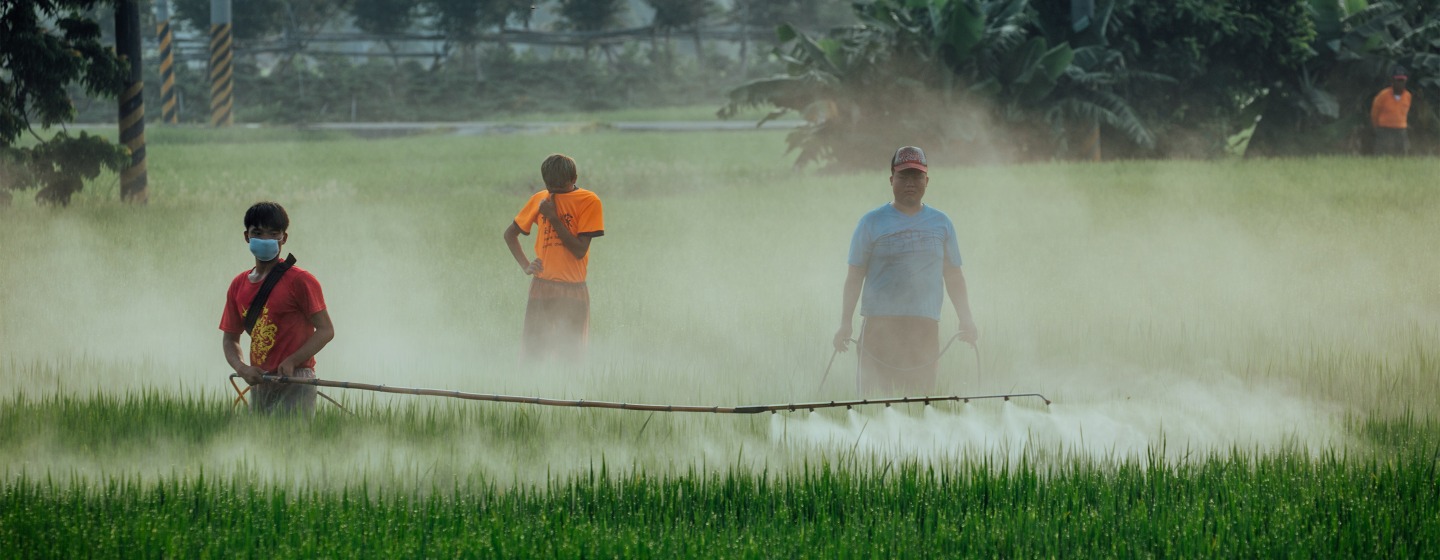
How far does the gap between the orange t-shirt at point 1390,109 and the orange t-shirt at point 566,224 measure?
61.0 feet

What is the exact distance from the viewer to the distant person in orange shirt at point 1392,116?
23203mm

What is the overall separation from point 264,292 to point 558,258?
2.02m

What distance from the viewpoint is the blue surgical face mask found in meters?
6.11

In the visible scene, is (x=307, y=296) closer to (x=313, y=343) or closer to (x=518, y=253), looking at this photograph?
(x=313, y=343)

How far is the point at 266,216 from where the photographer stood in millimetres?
6137

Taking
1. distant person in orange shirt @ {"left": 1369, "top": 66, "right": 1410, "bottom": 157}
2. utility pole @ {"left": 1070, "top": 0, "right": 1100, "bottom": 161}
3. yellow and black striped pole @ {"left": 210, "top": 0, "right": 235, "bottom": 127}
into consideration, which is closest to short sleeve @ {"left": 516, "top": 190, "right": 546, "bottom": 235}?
utility pole @ {"left": 1070, "top": 0, "right": 1100, "bottom": 161}

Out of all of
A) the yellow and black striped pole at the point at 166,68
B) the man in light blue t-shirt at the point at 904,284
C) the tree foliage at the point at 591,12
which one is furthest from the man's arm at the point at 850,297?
the tree foliage at the point at 591,12

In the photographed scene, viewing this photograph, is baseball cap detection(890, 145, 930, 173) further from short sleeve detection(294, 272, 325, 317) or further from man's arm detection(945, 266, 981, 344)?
short sleeve detection(294, 272, 325, 317)

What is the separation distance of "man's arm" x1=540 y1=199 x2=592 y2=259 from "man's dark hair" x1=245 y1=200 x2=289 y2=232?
184 centimetres

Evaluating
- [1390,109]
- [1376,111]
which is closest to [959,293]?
[1390,109]

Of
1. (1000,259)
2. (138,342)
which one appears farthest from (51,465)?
(1000,259)

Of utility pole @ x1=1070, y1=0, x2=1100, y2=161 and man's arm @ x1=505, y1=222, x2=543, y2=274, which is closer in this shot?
man's arm @ x1=505, y1=222, x2=543, y2=274

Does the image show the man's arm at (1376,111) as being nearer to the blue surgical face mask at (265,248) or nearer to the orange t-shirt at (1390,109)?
the orange t-shirt at (1390,109)

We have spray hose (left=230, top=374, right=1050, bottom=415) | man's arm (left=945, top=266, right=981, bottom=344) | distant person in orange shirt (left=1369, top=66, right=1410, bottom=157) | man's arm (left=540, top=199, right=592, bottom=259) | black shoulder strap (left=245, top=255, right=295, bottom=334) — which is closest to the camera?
spray hose (left=230, top=374, right=1050, bottom=415)
